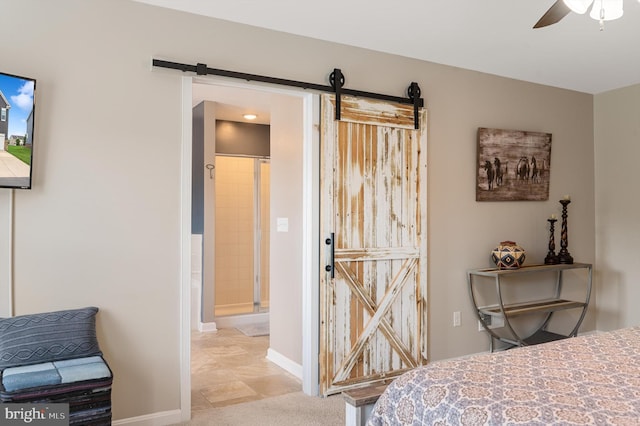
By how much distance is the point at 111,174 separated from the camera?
2867mm

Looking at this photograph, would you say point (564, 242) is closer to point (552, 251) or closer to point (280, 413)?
point (552, 251)

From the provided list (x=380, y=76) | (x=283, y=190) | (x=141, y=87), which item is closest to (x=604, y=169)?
(x=380, y=76)

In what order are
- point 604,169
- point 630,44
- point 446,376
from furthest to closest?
1. point 604,169
2. point 630,44
3. point 446,376

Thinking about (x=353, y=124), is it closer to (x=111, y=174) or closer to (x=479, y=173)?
(x=479, y=173)

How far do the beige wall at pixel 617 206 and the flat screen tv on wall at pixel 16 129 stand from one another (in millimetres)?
4807

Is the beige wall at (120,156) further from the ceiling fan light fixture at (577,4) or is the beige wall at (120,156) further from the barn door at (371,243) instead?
the ceiling fan light fixture at (577,4)

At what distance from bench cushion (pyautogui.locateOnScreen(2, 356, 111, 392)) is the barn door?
156cm

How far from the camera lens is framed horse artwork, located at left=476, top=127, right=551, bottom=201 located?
4.29m

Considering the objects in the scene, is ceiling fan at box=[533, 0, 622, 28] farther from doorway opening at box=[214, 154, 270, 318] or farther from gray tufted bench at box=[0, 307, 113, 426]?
doorway opening at box=[214, 154, 270, 318]

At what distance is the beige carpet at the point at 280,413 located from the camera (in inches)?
120

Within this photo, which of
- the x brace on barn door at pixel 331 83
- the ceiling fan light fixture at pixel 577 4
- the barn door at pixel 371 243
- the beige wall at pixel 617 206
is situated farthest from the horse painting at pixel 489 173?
the ceiling fan light fixture at pixel 577 4

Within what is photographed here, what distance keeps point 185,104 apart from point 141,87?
0.86 ft

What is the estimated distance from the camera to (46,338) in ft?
8.07

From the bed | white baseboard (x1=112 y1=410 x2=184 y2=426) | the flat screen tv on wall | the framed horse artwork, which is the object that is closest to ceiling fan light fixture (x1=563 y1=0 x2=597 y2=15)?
the bed
